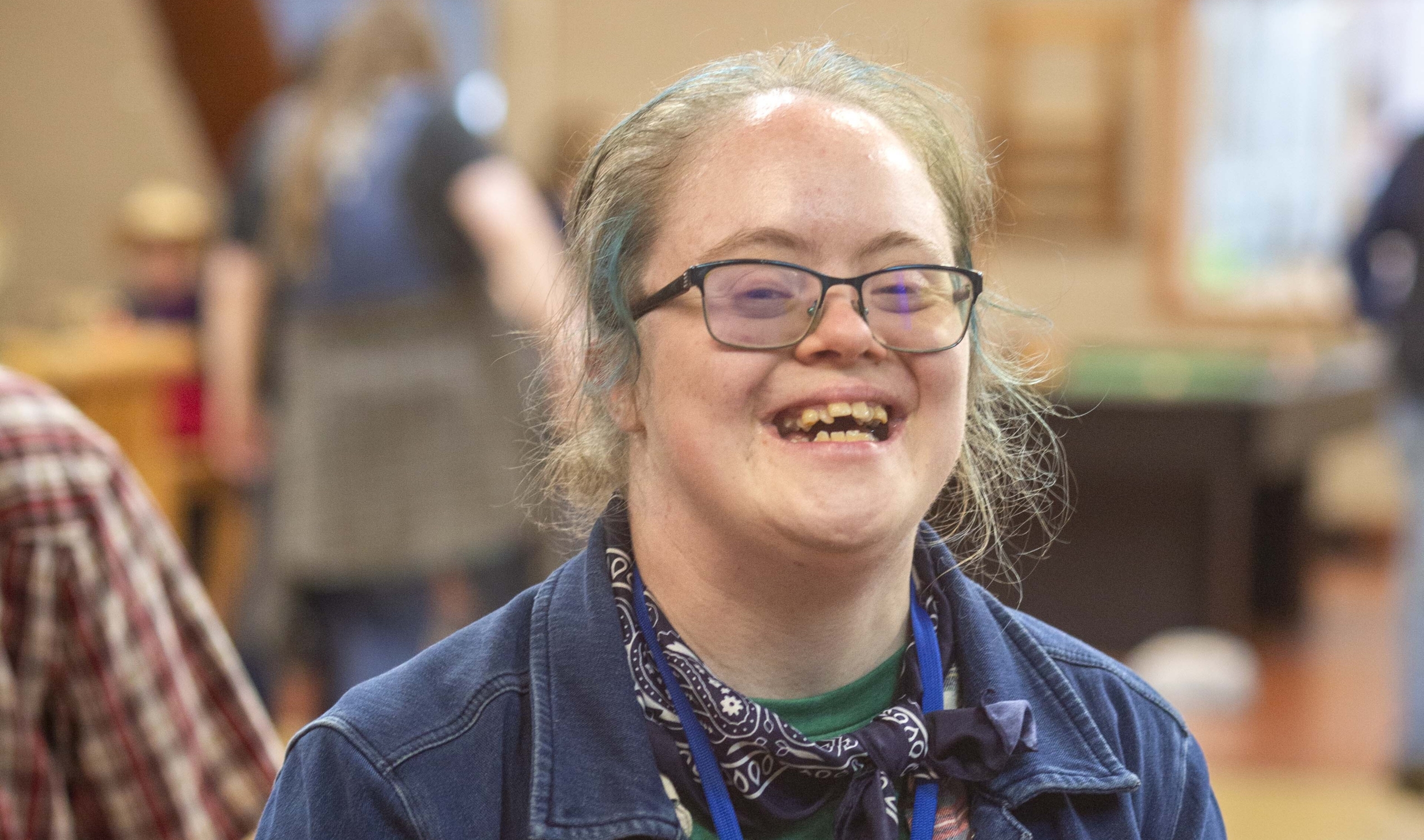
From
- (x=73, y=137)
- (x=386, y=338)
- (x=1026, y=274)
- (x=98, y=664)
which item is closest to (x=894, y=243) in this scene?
(x=98, y=664)

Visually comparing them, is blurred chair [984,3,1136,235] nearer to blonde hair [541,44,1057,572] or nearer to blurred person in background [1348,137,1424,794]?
blurred person in background [1348,137,1424,794]

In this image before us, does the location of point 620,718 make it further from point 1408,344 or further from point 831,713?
point 1408,344

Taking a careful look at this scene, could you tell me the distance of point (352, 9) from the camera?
3.28m

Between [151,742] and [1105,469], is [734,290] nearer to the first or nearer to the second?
[151,742]

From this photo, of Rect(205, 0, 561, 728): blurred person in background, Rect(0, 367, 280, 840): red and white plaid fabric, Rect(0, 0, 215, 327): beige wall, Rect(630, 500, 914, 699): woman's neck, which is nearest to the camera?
Rect(630, 500, 914, 699): woman's neck

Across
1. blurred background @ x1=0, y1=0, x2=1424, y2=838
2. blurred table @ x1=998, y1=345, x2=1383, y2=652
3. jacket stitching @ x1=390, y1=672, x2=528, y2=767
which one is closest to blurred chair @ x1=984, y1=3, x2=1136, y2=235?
blurred background @ x1=0, y1=0, x2=1424, y2=838

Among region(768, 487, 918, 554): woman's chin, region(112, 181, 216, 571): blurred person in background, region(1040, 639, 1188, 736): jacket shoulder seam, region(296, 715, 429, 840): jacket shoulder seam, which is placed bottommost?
region(112, 181, 216, 571): blurred person in background

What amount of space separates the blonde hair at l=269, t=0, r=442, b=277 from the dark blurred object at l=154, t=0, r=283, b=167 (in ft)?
14.9

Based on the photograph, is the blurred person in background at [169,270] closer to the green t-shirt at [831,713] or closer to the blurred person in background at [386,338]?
the blurred person in background at [386,338]

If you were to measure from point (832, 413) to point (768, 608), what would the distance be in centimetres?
16

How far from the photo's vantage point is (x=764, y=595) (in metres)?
→ 1.24

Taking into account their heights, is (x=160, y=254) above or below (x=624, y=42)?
below

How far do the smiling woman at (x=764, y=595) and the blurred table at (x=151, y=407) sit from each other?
2.77 meters

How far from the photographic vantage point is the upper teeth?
3.91 ft
